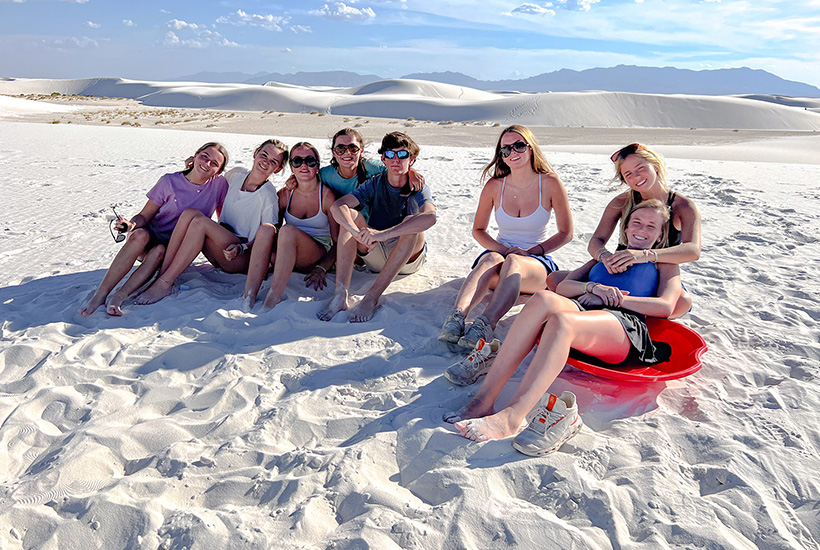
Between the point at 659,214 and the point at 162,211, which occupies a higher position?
the point at 659,214

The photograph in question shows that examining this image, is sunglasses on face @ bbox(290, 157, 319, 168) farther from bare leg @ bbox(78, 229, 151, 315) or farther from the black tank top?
the black tank top

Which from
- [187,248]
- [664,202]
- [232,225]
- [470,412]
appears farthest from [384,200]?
[470,412]

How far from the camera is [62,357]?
3.36 metres

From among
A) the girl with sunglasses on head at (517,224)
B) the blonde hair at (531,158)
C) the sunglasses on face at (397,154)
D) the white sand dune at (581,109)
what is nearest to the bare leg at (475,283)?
the girl with sunglasses on head at (517,224)

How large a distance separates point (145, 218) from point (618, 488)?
3.92 meters

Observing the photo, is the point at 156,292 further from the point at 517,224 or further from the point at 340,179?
the point at 517,224

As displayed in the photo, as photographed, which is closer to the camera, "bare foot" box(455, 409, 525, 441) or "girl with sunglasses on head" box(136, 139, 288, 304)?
"bare foot" box(455, 409, 525, 441)

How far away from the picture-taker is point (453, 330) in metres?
3.56

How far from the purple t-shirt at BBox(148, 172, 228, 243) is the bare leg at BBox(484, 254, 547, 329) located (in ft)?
8.18

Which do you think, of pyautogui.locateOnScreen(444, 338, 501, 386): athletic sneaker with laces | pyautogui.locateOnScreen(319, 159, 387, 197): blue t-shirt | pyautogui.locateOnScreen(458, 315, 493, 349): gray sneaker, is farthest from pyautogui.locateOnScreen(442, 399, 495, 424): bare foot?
pyautogui.locateOnScreen(319, 159, 387, 197): blue t-shirt

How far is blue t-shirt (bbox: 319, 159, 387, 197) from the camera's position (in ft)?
15.0

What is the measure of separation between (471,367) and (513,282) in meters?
0.82

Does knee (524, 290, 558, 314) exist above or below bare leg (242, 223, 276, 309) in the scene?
A: above

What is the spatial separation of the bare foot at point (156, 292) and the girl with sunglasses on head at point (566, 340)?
2.52 metres
